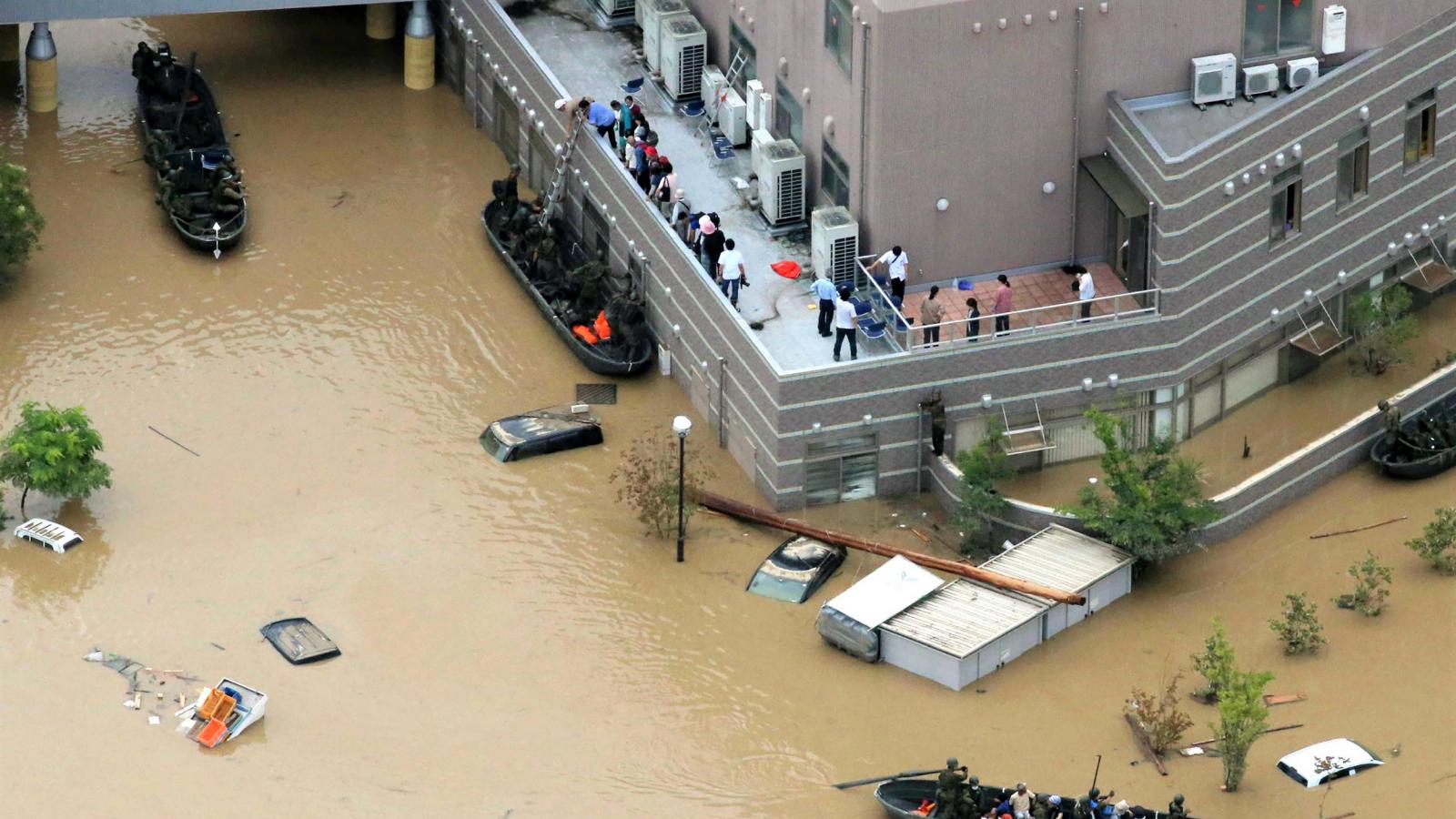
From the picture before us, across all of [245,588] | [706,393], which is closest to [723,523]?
[706,393]

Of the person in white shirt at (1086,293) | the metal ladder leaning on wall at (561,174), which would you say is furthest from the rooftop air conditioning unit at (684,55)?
the person in white shirt at (1086,293)

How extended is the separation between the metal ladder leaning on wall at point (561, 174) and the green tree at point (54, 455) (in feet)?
42.7

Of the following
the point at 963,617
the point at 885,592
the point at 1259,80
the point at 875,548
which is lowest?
the point at 963,617

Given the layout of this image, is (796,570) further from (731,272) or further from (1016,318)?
(1016,318)

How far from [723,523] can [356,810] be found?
10947 mm

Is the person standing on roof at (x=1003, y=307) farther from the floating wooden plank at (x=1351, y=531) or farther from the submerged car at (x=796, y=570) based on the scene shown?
the floating wooden plank at (x=1351, y=531)

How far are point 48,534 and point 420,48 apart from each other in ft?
68.3

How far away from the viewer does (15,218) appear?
65375 millimetres

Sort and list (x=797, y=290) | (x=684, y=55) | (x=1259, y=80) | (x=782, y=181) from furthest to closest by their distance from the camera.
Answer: (x=684, y=55) → (x=782, y=181) → (x=797, y=290) → (x=1259, y=80)

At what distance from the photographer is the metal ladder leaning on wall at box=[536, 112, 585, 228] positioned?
6731cm

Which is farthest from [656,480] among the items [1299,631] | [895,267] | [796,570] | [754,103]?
[1299,631]

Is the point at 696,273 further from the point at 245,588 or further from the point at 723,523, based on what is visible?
the point at 245,588

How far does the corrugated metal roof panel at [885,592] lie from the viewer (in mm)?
55656

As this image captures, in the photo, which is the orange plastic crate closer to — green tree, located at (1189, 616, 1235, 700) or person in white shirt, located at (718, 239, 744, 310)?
person in white shirt, located at (718, 239, 744, 310)
